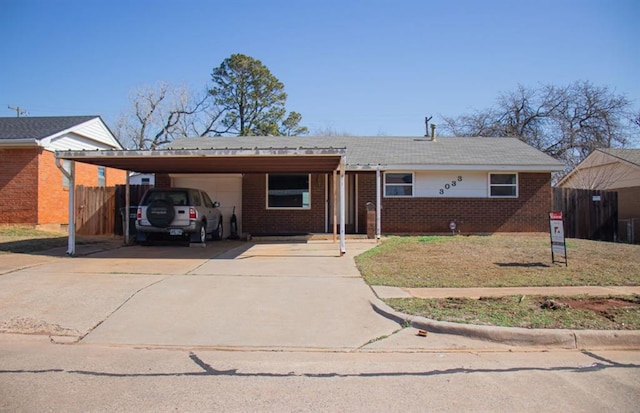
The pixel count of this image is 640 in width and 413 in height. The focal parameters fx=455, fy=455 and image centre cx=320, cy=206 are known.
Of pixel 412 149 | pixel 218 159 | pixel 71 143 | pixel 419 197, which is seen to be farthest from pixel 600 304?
pixel 71 143

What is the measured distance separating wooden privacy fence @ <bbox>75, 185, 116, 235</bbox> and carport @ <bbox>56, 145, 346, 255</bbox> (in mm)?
2442

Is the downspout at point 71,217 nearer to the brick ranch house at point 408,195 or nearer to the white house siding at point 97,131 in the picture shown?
the brick ranch house at point 408,195

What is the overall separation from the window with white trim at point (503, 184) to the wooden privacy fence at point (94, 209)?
47.7ft

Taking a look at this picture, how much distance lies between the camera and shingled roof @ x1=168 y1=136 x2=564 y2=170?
17.1 meters

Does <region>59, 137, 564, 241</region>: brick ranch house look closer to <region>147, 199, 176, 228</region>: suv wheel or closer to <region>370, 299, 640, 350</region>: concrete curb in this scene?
<region>147, 199, 176, 228</region>: suv wheel

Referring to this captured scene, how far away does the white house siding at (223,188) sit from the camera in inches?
690

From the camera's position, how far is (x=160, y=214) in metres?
13.0

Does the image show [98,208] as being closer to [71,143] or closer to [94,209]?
A: [94,209]

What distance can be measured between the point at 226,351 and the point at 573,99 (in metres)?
36.4

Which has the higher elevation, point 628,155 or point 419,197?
point 628,155

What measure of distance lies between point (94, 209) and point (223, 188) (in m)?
4.95

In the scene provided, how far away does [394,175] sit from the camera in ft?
56.9

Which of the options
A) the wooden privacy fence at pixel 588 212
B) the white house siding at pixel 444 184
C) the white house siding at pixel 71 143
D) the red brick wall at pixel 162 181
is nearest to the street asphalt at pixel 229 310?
the red brick wall at pixel 162 181

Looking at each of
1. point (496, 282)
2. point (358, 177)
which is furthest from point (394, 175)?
point (496, 282)
